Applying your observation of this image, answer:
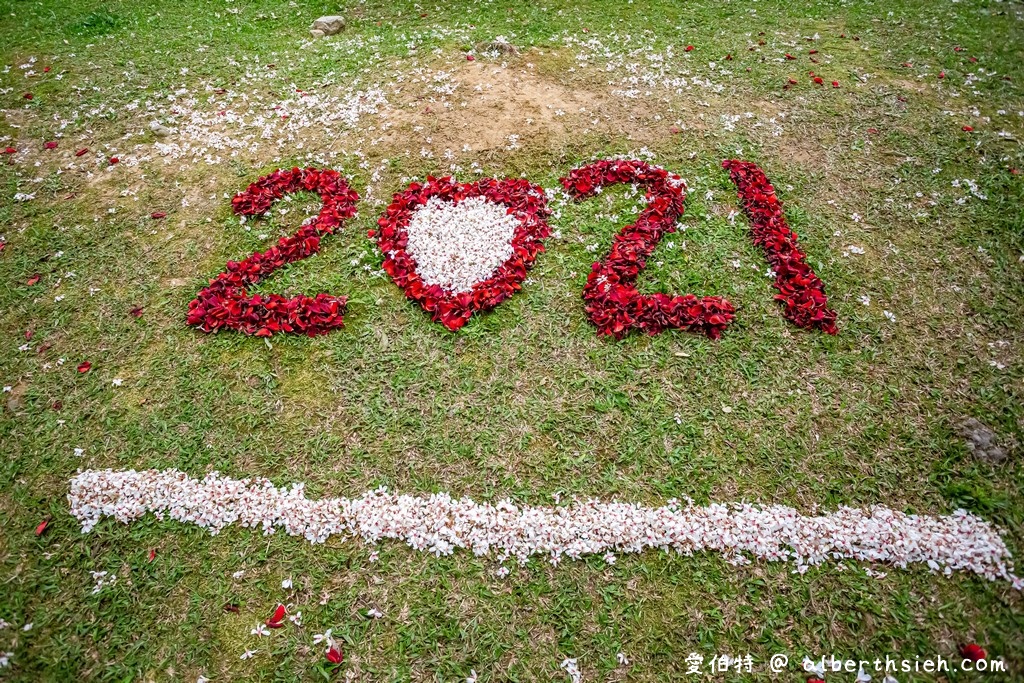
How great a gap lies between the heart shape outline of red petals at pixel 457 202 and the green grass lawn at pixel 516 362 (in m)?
0.18

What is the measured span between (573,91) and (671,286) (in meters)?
4.06

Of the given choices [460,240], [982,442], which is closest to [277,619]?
[460,240]

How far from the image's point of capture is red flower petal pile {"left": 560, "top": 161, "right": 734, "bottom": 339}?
15.5ft

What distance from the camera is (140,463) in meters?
4.08

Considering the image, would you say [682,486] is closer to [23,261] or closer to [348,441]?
[348,441]

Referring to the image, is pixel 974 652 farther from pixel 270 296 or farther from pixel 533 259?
pixel 270 296

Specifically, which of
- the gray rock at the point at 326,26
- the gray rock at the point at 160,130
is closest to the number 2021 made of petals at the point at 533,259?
the gray rock at the point at 160,130

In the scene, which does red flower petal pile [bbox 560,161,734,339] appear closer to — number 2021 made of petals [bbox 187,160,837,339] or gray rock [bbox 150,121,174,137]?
number 2021 made of petals [bbox 187,160,837,339]

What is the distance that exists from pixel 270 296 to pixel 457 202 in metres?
2.22

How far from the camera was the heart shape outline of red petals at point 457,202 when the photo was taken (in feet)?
16.2

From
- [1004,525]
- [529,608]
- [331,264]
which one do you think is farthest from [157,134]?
[1004,525]

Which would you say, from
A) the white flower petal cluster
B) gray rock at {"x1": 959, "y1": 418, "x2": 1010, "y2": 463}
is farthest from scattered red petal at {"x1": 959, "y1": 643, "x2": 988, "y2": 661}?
the white flower petal cluster

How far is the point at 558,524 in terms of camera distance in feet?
12.1

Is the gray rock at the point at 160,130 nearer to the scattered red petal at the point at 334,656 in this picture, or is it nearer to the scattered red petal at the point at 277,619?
the scattered red petal at the point at 277,619
